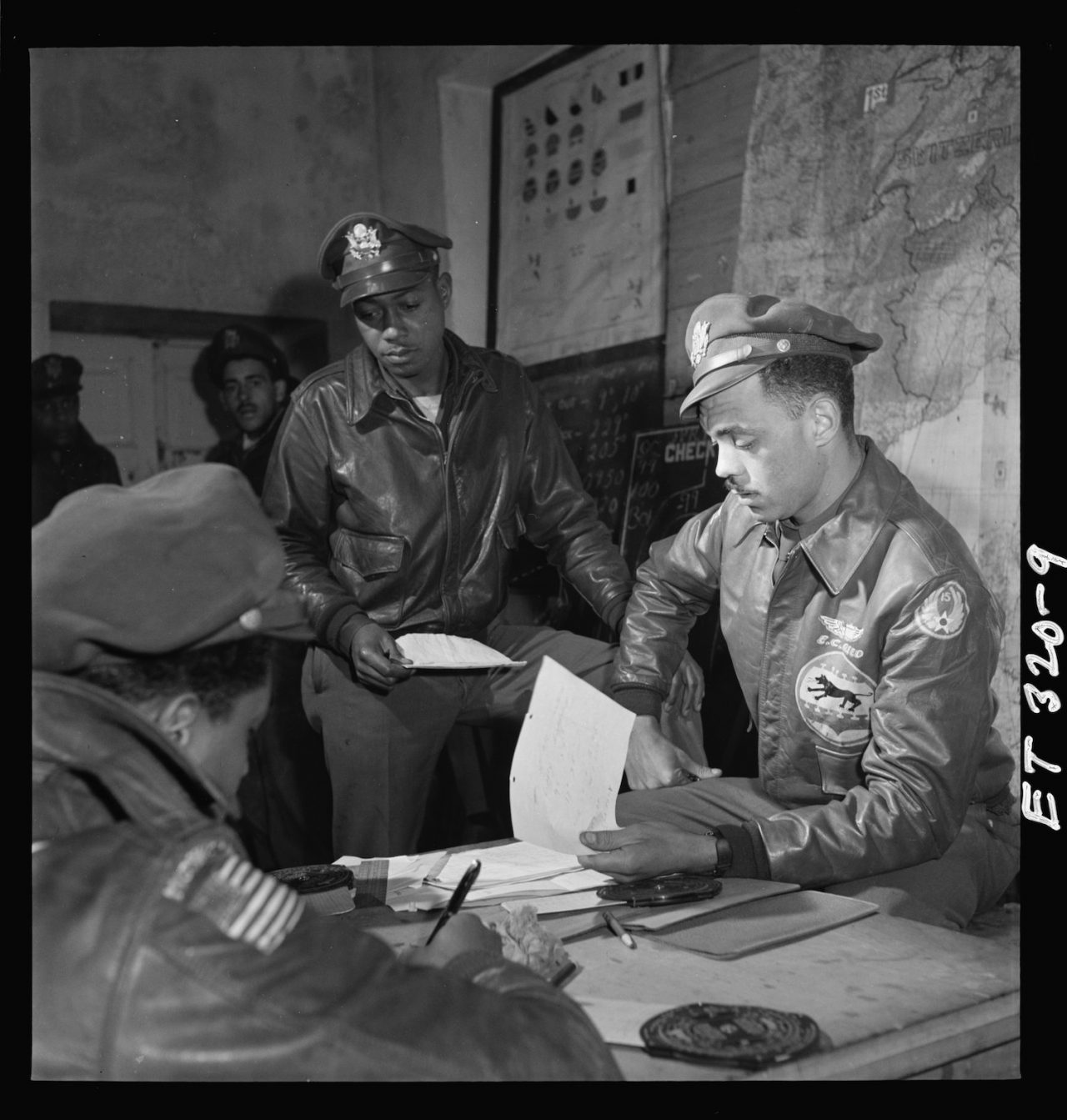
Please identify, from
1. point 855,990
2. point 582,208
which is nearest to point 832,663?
point 855,990

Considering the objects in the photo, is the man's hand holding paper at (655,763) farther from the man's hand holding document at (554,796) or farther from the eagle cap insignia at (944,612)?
the eagle cap insignia at (944,612)

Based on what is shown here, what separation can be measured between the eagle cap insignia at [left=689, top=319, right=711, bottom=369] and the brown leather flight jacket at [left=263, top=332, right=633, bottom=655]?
1063 millimetres

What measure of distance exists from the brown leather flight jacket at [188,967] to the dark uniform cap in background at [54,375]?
2.83 m

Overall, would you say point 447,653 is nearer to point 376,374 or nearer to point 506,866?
point 376,374

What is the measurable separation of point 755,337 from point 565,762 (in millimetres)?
945

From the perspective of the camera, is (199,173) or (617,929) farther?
(199,173)

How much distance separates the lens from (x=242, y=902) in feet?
4.15

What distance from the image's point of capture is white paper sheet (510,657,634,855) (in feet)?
7.16

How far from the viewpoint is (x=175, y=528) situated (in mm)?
1458

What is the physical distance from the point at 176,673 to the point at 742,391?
145cm

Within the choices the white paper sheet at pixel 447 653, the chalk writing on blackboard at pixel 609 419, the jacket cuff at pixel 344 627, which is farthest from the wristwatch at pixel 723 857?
the chalk writing on blackboard at pixel 609 419

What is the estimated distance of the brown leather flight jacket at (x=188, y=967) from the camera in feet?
4.02
